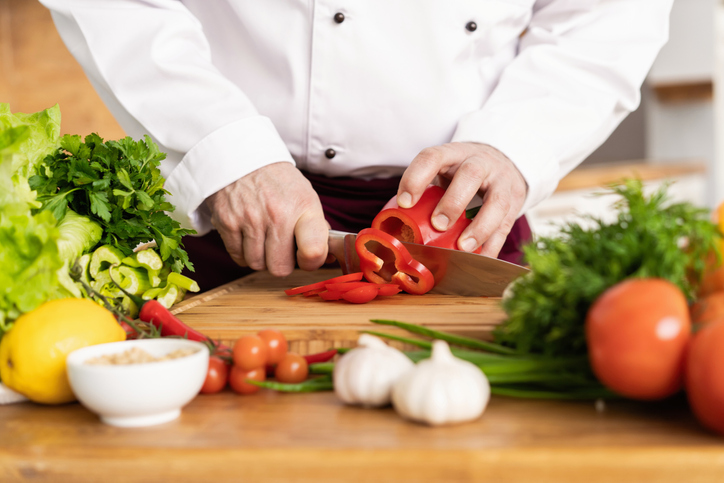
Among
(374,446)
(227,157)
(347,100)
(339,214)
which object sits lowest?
(374,446)

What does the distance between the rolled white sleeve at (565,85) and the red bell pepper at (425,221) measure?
155mm

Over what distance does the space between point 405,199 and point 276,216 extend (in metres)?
0.20

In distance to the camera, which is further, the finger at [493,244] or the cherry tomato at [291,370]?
the finger at [493,244]

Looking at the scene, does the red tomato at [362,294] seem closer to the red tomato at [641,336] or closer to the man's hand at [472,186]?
the man's hand at [472,186]

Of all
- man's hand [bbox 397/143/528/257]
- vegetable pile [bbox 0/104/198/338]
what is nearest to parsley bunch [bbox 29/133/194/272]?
vegetable pile [bbox 0/104/198/338]

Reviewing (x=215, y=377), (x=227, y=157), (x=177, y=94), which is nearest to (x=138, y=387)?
(x=215, y=377)

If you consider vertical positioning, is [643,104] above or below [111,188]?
above

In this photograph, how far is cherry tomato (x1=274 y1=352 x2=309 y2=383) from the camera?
2.10ft

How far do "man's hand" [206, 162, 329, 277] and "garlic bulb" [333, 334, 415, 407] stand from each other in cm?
45

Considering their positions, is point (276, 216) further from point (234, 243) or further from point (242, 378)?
point (242, 378)

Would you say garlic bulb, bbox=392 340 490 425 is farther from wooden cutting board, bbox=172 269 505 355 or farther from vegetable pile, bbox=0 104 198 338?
vegetable pile, bbox=0 104 198 338

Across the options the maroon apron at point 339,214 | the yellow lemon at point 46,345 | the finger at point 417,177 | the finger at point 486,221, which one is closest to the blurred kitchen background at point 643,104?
the maroon apron at point 339,214

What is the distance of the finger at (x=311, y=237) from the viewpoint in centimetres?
101

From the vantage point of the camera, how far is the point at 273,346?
0.64 metres
